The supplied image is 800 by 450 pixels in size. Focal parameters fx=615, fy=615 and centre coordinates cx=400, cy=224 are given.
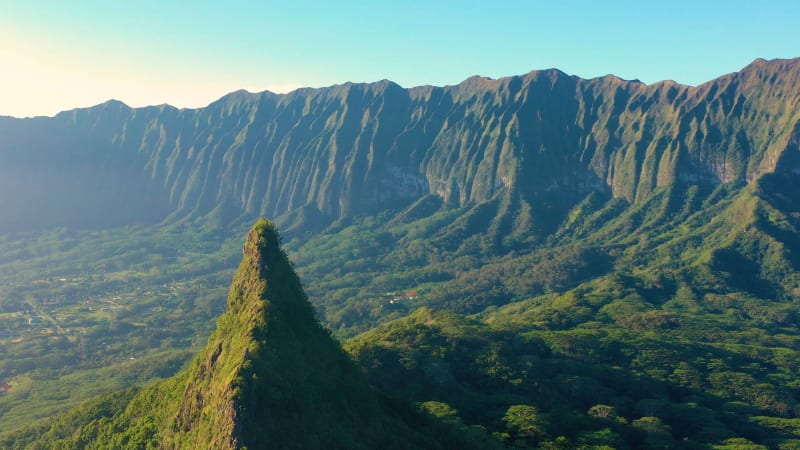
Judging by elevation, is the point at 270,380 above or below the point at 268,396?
above

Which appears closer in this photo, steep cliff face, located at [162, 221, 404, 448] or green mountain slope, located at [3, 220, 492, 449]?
A: steep cliff face, located at [162, 221, 404, 448]

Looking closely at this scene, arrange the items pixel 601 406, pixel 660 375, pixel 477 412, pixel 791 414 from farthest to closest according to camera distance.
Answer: pixel 660 375 < pixel 791 414 < pixel 601 406 < pixel 477 412

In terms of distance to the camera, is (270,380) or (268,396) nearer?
(268,396)

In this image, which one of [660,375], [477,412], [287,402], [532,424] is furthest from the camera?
[660,375]

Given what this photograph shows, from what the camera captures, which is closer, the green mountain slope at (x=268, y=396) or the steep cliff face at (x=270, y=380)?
the steep cliff face at (x=270, y=380)

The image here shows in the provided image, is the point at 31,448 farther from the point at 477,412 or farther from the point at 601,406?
the point at 601,406

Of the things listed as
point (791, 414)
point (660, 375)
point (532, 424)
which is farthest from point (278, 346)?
point (791, 414)

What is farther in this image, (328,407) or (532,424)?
(532,424)

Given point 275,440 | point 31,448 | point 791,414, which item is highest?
point 275,440
